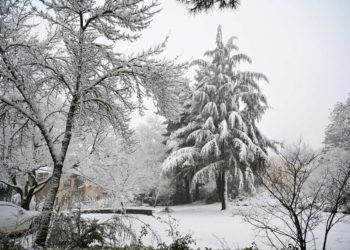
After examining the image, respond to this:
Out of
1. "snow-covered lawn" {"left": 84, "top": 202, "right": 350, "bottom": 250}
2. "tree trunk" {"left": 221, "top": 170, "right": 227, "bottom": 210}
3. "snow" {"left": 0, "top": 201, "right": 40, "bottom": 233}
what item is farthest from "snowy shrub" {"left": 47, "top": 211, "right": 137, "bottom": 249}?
"tree trunk" {"left": 221, "top": 170, "right": 227, "bottom": 210}

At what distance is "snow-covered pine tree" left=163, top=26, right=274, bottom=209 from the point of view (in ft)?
58.5

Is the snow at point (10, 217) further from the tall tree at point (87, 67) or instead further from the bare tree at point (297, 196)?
the bare tree at point (297, 196)

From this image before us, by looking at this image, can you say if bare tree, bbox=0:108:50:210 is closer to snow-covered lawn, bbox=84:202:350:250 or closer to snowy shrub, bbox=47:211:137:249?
snow-covered lawn, bbox=84:202:350:250

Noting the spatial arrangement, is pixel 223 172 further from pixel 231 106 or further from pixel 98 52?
pixel 98 52

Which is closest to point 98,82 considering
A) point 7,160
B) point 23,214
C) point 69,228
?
point 69,228

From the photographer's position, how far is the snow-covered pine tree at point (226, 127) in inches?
703

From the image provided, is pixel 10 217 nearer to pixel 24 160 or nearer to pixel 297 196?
pixel 24 160

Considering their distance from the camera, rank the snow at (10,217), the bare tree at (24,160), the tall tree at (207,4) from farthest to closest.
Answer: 1. the bare tree at (24,160)
2. the snow at (10,217)
3. the tall tree at (207,4)

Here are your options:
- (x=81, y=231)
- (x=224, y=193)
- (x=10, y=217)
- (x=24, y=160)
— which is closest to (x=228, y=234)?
(x=81, y=231)

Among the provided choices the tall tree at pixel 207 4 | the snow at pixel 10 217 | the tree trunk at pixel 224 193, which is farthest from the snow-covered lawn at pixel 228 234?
the tall tree at pixel 207 4

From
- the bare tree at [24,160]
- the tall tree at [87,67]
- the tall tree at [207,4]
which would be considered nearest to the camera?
the tall tree at [207,4]

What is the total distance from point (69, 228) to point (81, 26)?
5.22 meters

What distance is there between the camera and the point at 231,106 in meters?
19.7

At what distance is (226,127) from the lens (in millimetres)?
17969
